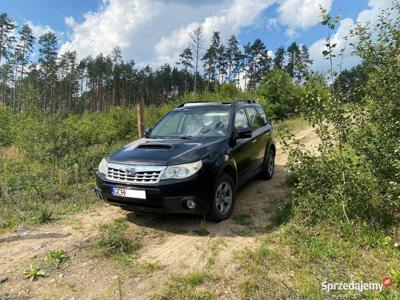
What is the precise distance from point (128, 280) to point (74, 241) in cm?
141

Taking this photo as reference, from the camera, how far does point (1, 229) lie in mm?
5148

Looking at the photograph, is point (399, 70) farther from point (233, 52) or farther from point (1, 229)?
point (233, 52)

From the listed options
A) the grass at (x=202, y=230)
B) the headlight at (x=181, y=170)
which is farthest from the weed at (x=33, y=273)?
the grass at (x=202, y=230)

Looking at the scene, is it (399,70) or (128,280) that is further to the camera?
Result: (399,70)

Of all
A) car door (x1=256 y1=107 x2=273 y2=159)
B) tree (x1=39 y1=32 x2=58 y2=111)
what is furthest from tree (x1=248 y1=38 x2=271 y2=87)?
car door (x1=256 y1=107 x2=273 y2=159)

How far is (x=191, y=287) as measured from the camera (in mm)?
3418

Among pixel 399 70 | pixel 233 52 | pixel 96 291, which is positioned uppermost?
pixel 233 52

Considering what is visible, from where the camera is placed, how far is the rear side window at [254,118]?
678 centimetres

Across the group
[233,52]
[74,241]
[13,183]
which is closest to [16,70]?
[233,52]

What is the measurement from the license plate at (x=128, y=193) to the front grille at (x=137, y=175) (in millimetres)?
129

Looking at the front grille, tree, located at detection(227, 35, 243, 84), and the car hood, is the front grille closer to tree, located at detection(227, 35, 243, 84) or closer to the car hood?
the car hood

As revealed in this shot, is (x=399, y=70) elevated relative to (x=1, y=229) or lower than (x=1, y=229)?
elevated

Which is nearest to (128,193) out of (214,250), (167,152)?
(167,152)

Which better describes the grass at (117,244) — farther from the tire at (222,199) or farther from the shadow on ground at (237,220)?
the tire at (222,199)
